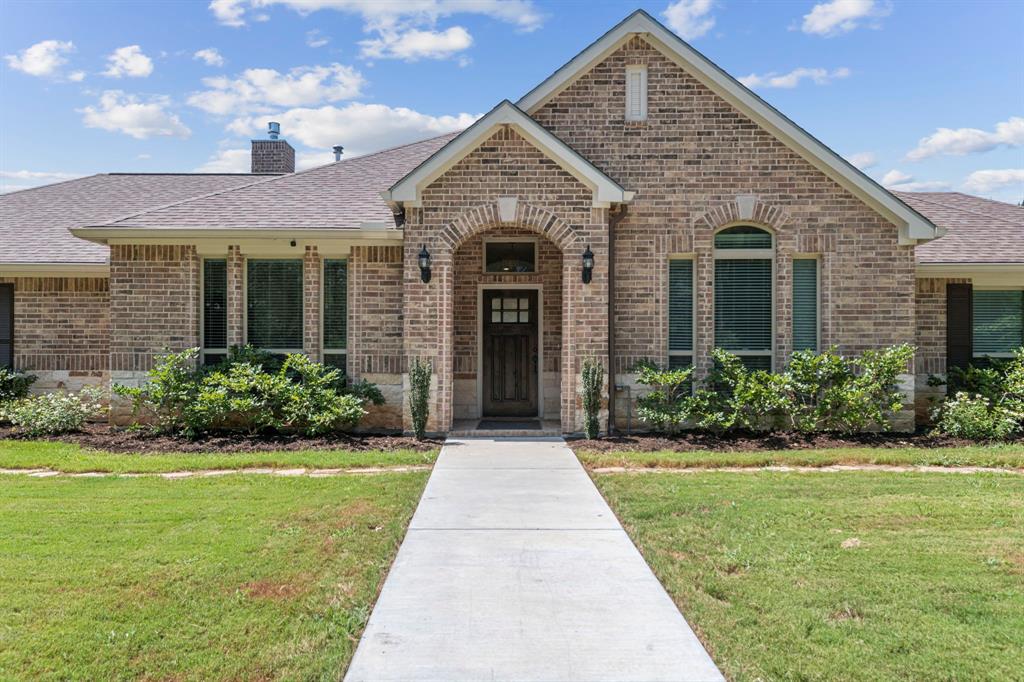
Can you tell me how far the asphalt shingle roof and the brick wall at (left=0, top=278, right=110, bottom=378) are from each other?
2.09m

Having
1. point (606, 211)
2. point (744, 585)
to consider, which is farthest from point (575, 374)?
point (744, 585)

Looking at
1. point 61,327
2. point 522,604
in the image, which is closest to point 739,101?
point 522,604

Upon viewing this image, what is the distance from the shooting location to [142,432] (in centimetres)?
1042

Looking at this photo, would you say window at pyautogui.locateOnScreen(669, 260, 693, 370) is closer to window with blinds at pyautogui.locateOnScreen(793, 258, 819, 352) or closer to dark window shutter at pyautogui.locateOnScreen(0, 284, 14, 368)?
window with blinds at pyautogui.locateOnScreen(793, 258, 819, 352)

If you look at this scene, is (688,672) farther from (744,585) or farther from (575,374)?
(575,374)

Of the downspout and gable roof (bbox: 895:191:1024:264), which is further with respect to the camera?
gable roof (bbox: 895:191:1024:264)

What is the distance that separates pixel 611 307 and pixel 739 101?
3897 mm

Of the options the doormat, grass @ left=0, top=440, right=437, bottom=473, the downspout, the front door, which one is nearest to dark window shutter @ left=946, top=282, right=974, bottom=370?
the downspout

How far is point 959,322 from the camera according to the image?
11781 mm

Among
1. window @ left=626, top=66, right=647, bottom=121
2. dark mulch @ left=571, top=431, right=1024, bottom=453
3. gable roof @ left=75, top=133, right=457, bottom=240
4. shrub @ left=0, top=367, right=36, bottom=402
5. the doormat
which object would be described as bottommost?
dark mulch @ left=571, top=431, right=1024, bottom=453

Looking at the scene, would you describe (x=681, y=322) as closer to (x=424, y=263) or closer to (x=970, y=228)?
(x=424, y=263)

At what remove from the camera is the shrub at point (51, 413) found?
1048 cm

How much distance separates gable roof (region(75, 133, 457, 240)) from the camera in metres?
10.6

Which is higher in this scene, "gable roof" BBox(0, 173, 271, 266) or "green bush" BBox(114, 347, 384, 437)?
"gable roof" BBox(0, 173, 271, 266)
